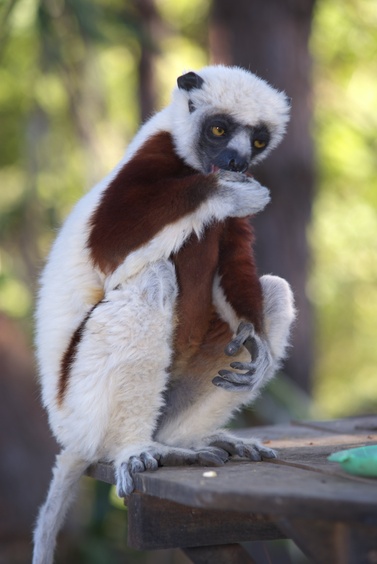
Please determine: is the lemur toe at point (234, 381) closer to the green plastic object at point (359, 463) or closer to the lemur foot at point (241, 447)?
the lemur foot at point (241, 447)

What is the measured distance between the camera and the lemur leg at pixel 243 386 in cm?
431

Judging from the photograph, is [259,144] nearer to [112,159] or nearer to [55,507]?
[55,507]

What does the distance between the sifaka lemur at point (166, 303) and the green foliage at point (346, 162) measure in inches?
305

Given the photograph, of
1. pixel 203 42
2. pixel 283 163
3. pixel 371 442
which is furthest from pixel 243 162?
pixel 203 42

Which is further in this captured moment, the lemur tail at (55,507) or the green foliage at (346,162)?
the green foliage at (346,162)

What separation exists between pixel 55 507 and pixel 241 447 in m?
1.00

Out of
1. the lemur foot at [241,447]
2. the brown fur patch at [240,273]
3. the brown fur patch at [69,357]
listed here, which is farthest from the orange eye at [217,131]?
the lemur foot at [241,447]

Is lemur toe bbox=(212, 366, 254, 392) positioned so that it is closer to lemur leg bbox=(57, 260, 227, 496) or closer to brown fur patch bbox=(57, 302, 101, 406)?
lemur leg bbox=(57, 260, 227, 496)

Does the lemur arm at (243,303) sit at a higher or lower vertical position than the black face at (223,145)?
lower

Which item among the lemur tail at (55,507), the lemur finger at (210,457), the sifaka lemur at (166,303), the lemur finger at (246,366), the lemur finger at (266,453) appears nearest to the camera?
the lemur finger at (210,457)

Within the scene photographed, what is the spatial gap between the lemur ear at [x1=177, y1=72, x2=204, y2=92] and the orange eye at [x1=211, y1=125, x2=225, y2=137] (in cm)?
33

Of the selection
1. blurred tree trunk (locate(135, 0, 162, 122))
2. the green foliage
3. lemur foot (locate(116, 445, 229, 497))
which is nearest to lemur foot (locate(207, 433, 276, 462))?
lemur foot (locate(116, 445, 229, 497))

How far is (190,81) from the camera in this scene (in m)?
4.88

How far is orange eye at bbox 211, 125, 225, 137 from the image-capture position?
4672mm
